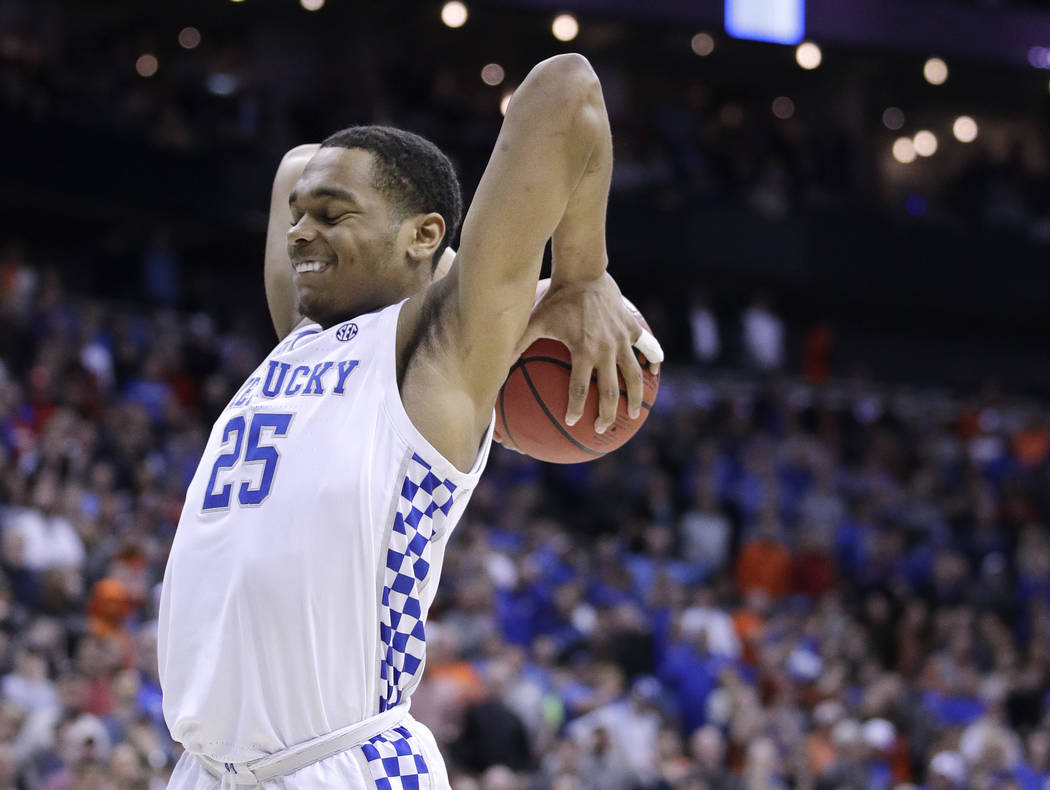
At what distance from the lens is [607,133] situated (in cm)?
285

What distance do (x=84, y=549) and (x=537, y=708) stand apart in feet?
10.3

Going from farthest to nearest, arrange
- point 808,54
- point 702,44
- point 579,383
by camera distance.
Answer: point 702,44
point 808,54
point 579,383

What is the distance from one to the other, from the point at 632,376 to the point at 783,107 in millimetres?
18896

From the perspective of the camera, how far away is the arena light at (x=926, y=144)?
72.0 feet

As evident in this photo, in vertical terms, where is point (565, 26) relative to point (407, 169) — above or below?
above

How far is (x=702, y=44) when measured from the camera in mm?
18453

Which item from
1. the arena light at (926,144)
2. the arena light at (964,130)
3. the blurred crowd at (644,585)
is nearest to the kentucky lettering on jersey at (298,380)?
the blurred crowd at (644,585)

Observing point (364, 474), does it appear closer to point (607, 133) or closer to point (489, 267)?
point (489, 267)

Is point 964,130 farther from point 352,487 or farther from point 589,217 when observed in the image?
point 352,487

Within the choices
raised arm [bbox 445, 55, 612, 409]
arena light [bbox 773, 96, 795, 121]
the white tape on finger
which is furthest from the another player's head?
arena light [bbox 773, 96, 795, 121]

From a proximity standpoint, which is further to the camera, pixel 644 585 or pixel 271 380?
pixel 644 585

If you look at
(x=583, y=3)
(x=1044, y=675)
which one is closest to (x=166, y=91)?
(x=583, y=3)

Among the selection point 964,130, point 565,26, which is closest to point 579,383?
point 565,26

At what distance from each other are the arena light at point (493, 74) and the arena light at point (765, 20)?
4368 millimetres
